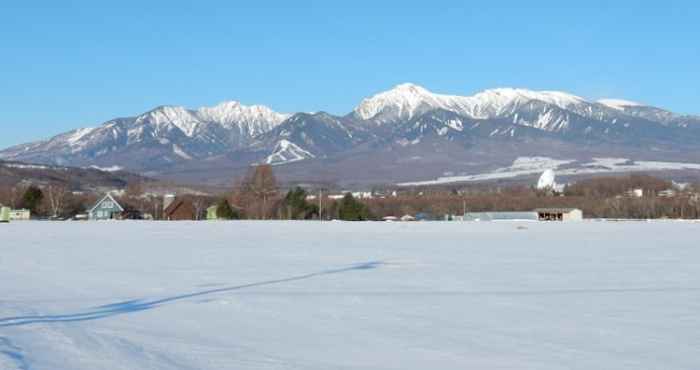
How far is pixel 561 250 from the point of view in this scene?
89.5 ft

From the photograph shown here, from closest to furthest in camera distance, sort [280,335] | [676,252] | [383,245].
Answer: [280,335] < [676,252] < [383,245]

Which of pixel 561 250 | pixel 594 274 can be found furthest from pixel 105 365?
pixel 561 250

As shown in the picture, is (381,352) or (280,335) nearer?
(381,352)

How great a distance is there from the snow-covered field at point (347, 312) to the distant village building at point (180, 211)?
5792 cm

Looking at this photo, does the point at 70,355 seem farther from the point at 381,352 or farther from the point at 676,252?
the point at 676,252

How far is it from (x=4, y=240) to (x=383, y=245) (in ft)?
44.0

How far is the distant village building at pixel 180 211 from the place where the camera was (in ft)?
266

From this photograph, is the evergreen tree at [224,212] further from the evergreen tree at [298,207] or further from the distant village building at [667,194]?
the distant village building at [667,194]

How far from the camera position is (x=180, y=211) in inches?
3226

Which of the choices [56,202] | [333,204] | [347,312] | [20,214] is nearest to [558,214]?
[333,204]

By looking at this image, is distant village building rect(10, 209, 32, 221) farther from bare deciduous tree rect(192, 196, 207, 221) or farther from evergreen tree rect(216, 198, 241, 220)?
bare deciduous tree rect(192, 196, 207, 221)

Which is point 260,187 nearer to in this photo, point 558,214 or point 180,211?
point 180,211

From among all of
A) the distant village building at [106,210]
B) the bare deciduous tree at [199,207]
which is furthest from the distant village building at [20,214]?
the bare deciduous tree at [199,207]

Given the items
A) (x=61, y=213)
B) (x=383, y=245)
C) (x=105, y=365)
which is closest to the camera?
(x=105, y=365)
